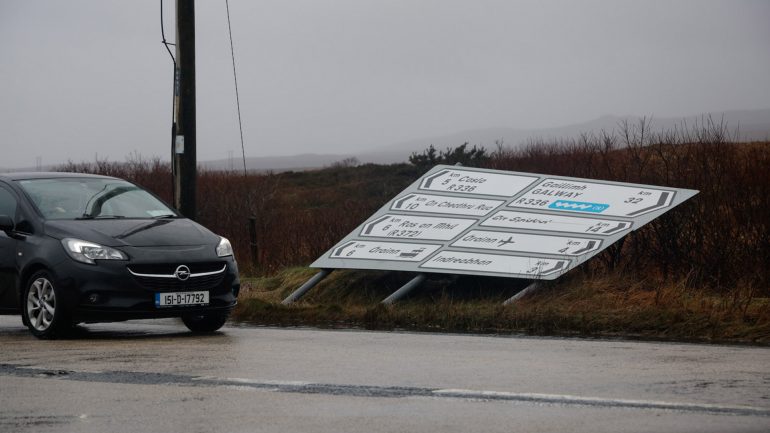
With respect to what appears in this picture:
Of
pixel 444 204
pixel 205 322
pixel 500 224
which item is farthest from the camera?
pixel 444 204

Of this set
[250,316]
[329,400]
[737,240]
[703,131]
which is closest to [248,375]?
[329,400]

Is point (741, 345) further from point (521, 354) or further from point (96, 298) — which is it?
point (96, 298)

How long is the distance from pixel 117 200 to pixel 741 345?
676 centimetres

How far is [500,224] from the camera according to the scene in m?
16.3

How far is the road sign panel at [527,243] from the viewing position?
50.4 feet

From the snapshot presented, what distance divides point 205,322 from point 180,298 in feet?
3.02

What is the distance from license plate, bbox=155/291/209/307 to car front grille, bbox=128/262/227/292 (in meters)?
0.05

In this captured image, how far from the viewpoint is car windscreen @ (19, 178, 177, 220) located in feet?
44.5

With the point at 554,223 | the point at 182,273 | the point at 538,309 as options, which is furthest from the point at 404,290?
the point at 182,273

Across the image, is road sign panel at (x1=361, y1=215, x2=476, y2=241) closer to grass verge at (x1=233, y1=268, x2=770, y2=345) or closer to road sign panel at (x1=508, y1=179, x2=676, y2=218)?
grass verge at (x1=233, y1=268, x2=770, y2=345)

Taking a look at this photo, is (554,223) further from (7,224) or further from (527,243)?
(7,224)

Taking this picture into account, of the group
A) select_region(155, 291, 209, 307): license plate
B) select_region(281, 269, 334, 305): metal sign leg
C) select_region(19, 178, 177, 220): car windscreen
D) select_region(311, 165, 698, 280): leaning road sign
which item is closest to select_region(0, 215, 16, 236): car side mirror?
select_region(19, 178, 177, 220): car windscreen

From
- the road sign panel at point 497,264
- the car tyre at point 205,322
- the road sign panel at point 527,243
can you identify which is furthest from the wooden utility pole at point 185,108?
the car tyre at point 205,322

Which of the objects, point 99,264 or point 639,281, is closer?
point 99,264
